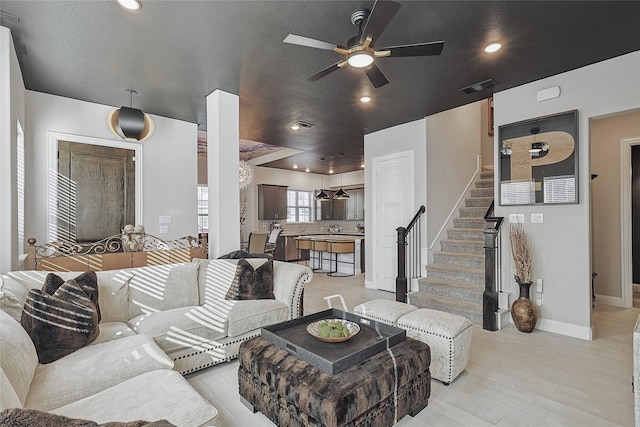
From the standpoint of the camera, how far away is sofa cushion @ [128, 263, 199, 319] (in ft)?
9.34

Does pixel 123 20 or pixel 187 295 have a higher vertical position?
pixel 123 20

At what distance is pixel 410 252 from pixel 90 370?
4.43m

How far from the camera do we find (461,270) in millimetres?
4492

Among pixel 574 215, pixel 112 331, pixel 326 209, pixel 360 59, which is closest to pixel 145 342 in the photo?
pixel 112 331

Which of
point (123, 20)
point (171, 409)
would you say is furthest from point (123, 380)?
point (123, 20)

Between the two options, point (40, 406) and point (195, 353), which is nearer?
point (40, 406)

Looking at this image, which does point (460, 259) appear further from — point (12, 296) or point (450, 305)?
point (12, 296)

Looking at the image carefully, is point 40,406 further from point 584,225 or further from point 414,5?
point 584,225

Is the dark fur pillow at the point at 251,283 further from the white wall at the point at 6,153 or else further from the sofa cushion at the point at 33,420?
the sofa cushion at the point at 33,420

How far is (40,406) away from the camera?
151 centimetres

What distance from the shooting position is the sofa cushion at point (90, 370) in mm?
1595

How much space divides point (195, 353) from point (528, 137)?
4354 mm

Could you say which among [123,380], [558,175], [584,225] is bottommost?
[123,380]

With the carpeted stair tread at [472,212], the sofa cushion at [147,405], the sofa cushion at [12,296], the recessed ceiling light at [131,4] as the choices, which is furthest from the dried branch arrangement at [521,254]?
the sofa cushion at [12,296]
